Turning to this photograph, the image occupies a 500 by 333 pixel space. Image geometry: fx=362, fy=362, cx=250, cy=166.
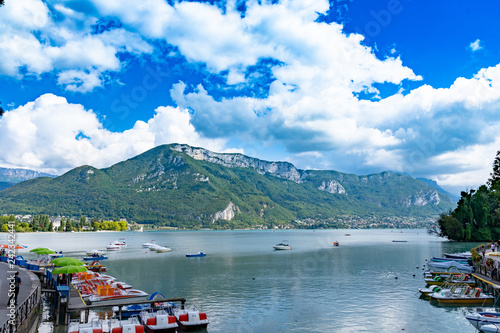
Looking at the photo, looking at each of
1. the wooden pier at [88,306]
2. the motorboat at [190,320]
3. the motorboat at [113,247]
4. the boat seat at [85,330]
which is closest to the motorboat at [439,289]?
the motorboat at [190,320]

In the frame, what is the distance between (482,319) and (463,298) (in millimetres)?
A: 8644

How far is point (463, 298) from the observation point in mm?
34438

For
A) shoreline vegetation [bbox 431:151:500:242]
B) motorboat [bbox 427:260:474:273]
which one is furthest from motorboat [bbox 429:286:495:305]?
shoreline vegetation [bbox 431:151:500:242]

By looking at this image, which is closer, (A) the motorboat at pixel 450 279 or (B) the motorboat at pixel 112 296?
(B) the motorboat at pixel 112 296

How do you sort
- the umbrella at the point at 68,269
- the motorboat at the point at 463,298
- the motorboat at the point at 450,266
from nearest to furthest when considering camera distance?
the umbrella at the point at 68,269, the motorboat at the point at 463,298, the motorboat at the point at 450,266

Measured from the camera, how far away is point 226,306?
3434 centimetres

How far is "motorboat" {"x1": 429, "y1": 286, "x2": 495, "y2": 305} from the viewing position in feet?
113

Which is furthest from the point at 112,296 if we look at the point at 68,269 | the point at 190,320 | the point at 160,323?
the point at 190,320

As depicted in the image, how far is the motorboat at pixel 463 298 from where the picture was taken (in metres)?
34.3

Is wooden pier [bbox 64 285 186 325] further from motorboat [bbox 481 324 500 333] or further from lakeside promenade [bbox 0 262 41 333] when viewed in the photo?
motorboat [bbox 481 324 500 333]

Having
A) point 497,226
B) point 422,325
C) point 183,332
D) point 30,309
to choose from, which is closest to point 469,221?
point 497,226

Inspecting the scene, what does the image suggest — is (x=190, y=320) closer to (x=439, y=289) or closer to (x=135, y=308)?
(x=135, y=308)

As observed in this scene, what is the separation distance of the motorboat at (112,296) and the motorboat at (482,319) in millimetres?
28438

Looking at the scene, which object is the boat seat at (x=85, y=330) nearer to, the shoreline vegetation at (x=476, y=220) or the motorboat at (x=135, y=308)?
the motorboat at (x=135, y=308)
